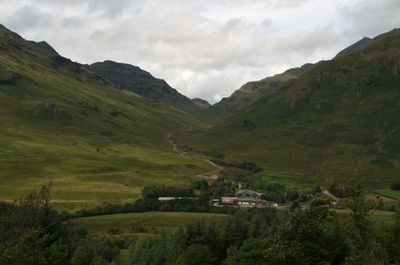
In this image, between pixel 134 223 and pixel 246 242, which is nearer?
pixel 246 242

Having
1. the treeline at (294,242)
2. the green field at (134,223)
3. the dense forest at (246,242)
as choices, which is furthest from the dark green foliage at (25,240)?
the green field at (134,223)

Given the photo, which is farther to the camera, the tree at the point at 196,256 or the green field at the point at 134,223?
the green field at the point at 134,223

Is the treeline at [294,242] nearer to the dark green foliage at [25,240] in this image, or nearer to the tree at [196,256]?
the tree at [196,256]

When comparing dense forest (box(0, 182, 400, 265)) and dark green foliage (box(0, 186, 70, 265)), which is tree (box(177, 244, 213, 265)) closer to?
dense forest (box(0, 182, 400, 265))

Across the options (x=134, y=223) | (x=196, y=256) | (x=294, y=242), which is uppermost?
(x=294, y=242)

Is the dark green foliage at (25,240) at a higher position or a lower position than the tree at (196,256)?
higher

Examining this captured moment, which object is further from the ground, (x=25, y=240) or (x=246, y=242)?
(x=25, y=240)

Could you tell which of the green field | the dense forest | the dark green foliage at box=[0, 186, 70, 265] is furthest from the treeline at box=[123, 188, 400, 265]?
the dark green foliage at box=[0, 186, 70, 265]

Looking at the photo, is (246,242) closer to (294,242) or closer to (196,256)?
(196,256)

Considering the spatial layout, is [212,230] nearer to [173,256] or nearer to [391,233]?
[173,256]

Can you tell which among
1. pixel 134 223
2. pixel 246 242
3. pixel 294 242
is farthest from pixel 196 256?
pixel 134 223

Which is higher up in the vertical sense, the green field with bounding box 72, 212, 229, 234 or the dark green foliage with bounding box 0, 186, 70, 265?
the dark green foliage with bounding box 0, 186, 70, 265

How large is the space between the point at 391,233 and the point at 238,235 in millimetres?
58581

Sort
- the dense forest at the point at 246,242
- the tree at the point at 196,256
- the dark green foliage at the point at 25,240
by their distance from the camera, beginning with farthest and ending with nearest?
1. the tree at the point at 196,256
2. the dark green foliage at the point at 25,240
3. the dense forest at the point at 246,242
